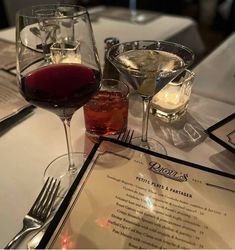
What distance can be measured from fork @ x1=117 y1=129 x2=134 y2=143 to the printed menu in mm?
74

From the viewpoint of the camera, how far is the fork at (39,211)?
0.40 metres

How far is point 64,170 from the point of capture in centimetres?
53

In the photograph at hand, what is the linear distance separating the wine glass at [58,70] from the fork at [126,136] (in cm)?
9

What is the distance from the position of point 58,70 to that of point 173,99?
0.26 m

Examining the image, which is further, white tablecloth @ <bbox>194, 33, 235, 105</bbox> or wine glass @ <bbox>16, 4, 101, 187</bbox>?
white tablecloth @ <bbox>194, 33, 235, 105</bbox>

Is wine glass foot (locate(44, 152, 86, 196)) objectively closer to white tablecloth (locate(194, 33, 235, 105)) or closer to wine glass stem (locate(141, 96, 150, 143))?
wine glass stem (locate(141, 96, 150, 143))

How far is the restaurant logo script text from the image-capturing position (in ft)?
1.59

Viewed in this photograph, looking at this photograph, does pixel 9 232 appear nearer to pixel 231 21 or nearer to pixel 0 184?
pixel 0 184

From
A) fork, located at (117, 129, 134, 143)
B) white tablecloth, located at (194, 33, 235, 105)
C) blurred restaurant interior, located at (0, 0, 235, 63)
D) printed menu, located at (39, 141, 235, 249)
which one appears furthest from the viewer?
blurred restaurant interior, located at (0, 0, 235, 63)

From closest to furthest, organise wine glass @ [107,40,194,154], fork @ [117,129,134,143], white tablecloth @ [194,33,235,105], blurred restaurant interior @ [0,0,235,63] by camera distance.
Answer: wine glass @ [107,40,194,154]
fork @ [117,129,134,143]
white tablecloth @ [194,33,235,105]
blurred restaurant interior @ [0,0,235,63]

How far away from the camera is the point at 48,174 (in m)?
0.51

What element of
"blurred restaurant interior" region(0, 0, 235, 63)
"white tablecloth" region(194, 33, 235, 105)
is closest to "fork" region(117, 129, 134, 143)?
"white tablecloth" region(194, 33, 235, 105)

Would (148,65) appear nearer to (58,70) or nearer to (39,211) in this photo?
(58,70)

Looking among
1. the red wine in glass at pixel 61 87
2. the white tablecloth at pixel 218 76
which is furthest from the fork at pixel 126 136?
the white tablecloth at pixel 218 76
